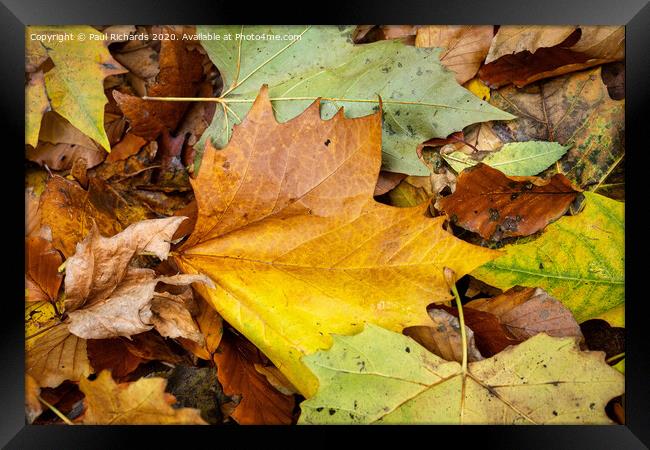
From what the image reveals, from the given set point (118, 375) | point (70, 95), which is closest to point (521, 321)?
point (118, 375)

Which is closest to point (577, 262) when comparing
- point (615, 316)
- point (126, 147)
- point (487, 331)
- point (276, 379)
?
point (615, 316)

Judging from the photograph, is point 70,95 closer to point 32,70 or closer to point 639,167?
point 32,70

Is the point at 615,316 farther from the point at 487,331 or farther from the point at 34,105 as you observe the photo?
the point at 34,105

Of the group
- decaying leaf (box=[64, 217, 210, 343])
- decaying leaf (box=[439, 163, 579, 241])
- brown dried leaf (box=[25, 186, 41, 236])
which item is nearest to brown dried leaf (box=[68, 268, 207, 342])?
decaying leaf (box=[64, 217, 210, 343])

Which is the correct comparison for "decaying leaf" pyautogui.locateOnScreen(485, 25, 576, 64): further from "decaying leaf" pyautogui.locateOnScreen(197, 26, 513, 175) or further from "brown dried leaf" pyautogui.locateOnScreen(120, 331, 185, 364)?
"brown dried leaf" pyautogui.locateOnScreen(120, 331, 185, 364)

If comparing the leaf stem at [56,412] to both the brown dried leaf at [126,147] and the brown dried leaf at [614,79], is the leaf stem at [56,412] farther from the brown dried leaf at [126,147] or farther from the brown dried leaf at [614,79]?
the brown dried leaf at [614,79]

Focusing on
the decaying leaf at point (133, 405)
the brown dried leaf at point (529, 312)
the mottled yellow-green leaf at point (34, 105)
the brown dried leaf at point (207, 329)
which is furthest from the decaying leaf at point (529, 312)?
the mottled yellow-green leaf at point (34, 105)
